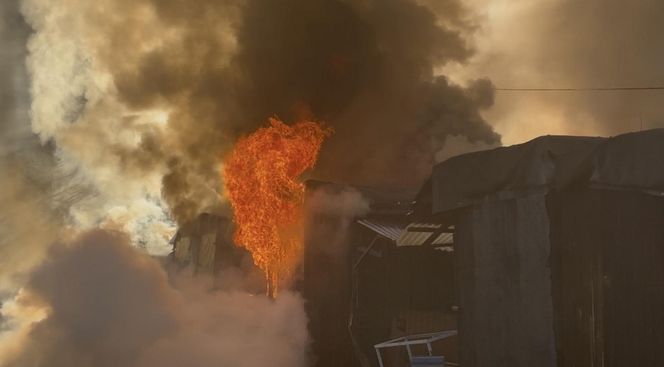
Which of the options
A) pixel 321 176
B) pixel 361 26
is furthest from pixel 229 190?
pixel 361 26

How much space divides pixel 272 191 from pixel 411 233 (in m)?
4.51

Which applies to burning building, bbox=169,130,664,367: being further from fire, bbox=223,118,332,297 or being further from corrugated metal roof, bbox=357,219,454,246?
fire, bbox=223,118,332,297

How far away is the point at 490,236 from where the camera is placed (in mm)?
8078

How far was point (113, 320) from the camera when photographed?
34.8 feet

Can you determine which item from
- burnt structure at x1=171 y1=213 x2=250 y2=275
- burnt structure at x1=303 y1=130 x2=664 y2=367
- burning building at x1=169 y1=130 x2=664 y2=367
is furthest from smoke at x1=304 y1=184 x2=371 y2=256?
burnt structure at x1=171 y1=213 x2=250 y2=275

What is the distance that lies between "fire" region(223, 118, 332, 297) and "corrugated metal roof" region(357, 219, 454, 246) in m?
2.31

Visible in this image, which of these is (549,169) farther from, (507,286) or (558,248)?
(507,286)

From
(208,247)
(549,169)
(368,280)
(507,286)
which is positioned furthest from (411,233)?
(208,247)

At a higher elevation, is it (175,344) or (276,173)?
(276,173)

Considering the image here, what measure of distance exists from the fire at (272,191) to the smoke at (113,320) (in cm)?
319

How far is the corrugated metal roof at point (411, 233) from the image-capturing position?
11.5 metres

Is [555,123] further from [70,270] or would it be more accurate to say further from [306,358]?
[70,270]

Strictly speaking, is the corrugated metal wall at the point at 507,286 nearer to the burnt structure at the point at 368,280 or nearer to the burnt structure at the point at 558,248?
the burnt structure at the point at 558,248

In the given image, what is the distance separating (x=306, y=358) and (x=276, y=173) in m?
5.41
